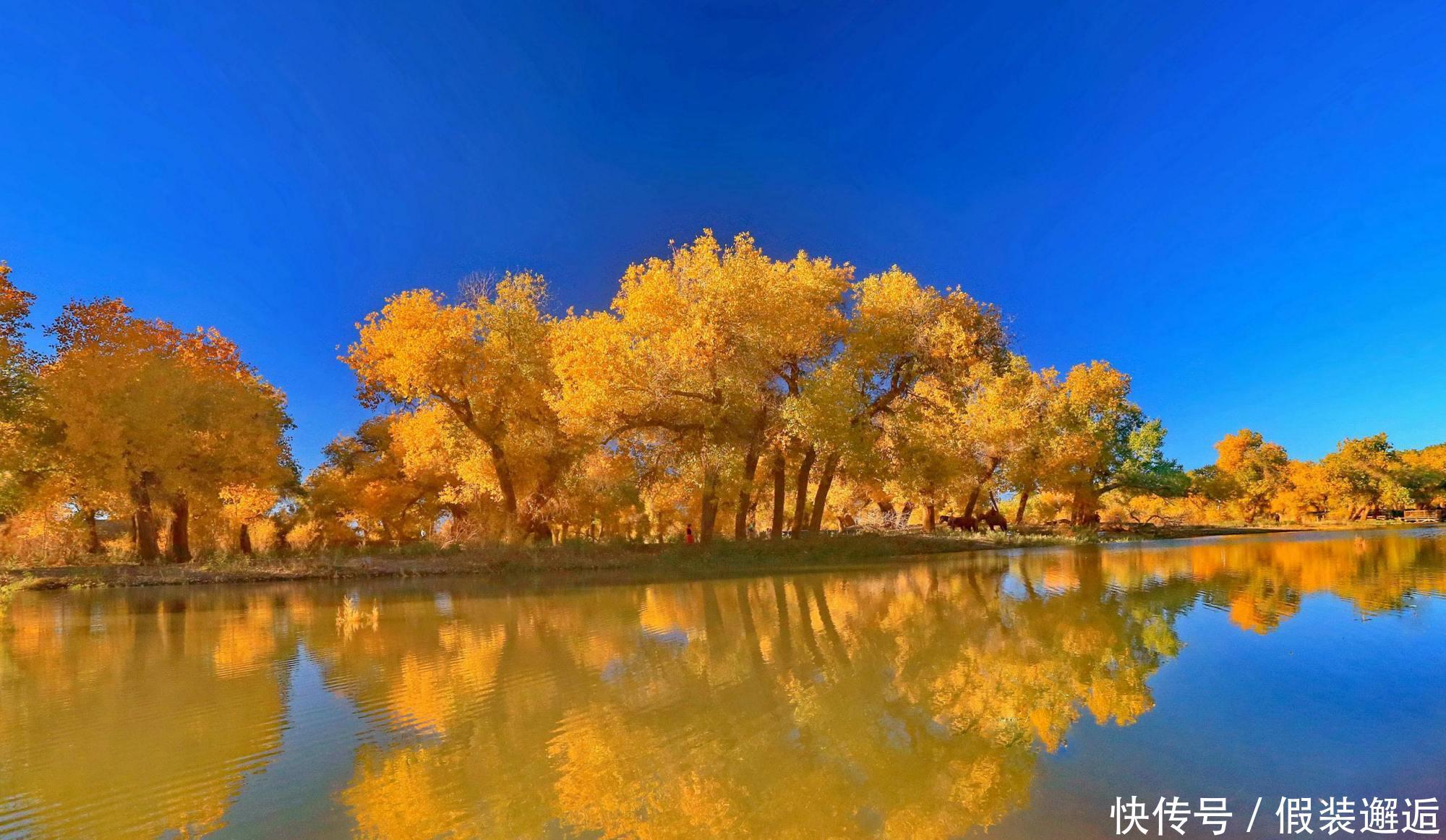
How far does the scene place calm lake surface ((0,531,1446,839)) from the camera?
12.7 ft

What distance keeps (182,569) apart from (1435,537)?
4624 cm

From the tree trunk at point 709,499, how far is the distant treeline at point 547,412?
10 centimetres

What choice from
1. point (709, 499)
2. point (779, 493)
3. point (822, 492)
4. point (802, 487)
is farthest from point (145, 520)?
point (822, 492)

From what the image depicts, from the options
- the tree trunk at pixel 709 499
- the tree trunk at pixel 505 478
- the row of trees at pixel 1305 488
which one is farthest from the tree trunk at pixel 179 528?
the row of trees at pixel 1305 488

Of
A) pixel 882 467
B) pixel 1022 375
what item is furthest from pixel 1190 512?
pixel 882 467

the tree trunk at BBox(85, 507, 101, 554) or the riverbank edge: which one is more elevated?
the tree trunk at BBox(85, 507, 101, 554)

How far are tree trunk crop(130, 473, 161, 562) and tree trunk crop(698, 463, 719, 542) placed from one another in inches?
683

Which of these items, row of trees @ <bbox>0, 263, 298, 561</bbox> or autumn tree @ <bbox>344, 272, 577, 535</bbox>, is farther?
autumn tree @ <bbox>344, 272, 577, 535</bbox>

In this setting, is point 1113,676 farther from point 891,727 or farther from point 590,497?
point 590,497

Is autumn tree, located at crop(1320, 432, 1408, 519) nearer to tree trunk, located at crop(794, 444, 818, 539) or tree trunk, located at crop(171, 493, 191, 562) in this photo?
tree trunk, located at crop(794, 444, 818, 539)

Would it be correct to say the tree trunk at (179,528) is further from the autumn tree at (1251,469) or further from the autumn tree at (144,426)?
the autumn tree at (1251,469)

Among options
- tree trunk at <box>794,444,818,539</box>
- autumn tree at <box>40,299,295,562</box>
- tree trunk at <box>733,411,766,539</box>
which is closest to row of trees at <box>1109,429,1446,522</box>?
tree trunk at <box>794,444,818,539</box>

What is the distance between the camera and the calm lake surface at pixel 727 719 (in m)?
3.86

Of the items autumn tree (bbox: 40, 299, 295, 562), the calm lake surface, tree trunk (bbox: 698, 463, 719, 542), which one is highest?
autumn tree (bbox: 40, 299, 295, 562)
